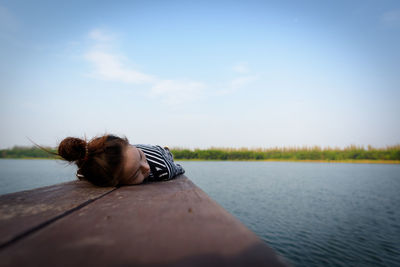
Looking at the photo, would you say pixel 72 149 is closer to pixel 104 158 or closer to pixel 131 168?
pixel 104 158

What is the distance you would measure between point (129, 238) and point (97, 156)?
3.93 ft

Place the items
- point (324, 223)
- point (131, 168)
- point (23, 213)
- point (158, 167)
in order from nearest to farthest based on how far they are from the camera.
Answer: point (23, 213)
point (131, 168)
point (158, 167)
point (324, 223)

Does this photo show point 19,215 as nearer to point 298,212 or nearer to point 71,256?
point 71,256

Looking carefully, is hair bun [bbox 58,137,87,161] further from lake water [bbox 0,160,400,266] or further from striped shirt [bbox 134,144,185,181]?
striped shirt [bbox 134,144,185,181]

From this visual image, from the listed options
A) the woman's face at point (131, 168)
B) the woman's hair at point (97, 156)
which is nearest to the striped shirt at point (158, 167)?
the woman's face at point (131, 168)

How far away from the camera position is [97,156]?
5.20 feet

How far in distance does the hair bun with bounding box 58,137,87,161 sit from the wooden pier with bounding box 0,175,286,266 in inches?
27.1

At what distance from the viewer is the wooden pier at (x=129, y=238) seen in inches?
16.9

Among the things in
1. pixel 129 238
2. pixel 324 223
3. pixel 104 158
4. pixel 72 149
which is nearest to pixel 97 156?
pixel 104 158

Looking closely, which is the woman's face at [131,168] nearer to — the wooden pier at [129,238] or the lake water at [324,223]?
the lake water at [324,223]

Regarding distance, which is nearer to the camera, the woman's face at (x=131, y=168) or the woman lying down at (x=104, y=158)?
the woman lying down at (x=104, y=158)

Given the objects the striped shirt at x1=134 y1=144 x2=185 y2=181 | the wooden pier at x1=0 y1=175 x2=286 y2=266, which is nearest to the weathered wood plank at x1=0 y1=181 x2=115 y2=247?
the wooden pier at x1=0 y1=175 x2=286 y2=266

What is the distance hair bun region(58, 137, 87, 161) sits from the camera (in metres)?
1.51

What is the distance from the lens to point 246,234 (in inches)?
21.2
